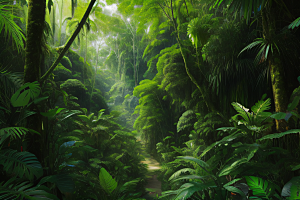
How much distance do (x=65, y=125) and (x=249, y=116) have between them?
3840mm

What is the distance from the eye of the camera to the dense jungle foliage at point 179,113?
1577 millimetres

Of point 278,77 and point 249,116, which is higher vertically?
point 278,77

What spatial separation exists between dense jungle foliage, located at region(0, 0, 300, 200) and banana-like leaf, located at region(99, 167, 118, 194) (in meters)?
0.01

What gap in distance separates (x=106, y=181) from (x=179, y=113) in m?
4.22

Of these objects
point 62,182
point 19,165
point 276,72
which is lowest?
point 62,182

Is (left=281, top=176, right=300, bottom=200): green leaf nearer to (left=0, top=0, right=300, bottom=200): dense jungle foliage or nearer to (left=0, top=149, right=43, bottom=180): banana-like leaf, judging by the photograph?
A: (left=0, top=0, right=300, bottom=200): dense jungle foliage

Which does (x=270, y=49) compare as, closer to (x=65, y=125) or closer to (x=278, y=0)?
(x=278, y=0)

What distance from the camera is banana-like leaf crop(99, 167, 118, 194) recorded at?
2.05 metres

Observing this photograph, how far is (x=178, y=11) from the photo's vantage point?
4.79m

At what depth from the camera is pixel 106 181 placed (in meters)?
2.06

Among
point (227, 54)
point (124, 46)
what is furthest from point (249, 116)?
point (124, 46)

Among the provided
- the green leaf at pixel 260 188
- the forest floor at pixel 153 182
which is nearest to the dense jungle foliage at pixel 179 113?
the green leaf at pixel 260 188

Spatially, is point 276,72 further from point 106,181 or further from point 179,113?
point 179,113

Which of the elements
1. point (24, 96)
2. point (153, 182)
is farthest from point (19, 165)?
point (153, 182)
